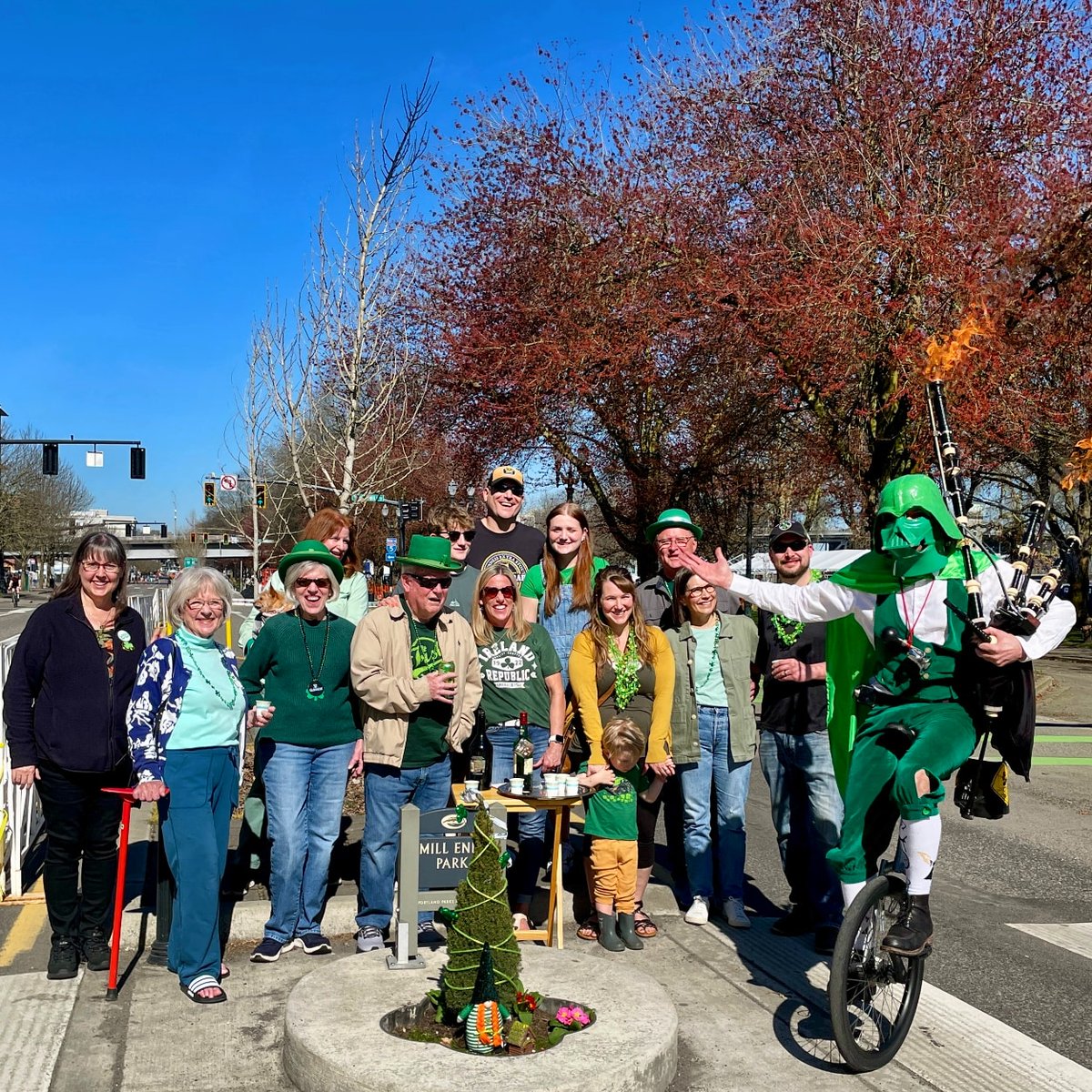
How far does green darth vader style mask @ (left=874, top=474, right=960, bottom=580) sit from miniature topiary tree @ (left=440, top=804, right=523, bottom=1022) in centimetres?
198

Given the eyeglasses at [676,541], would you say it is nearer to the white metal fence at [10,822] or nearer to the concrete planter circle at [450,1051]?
the concrete planter circle at [450,1051]

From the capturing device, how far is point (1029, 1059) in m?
4.13

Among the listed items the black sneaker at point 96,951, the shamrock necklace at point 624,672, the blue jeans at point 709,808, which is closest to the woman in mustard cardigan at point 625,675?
the shamrock necklace at point 624,672

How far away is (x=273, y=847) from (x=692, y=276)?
37.0 ft

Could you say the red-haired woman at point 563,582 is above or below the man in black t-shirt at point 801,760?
above

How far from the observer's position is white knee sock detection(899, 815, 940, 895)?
4.14 meters

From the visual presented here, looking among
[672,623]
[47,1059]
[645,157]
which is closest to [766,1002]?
[672,623]

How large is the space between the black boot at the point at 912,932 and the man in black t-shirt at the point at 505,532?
10.6ft

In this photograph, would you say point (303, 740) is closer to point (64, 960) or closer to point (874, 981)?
point (64, 960)

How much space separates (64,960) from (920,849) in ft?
12.1

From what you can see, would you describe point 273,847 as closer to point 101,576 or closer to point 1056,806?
point 101,576

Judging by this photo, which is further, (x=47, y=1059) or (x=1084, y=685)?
(x=1084, y=685)

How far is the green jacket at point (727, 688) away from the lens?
5.73m

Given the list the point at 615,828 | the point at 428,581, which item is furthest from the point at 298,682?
the point at 615,828
